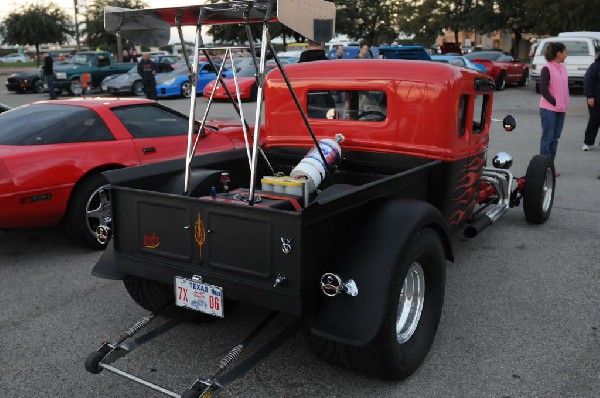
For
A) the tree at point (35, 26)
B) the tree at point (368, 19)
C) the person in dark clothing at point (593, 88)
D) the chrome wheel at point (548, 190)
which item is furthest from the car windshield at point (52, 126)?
the tree at point (368, 19)

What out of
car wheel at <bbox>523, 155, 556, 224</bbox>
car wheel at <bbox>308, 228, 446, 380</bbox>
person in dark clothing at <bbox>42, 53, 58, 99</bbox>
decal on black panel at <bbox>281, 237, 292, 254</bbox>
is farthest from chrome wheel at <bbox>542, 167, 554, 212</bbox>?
person in dark clothing at <bbox>42, 53, 58, 99</bbox>

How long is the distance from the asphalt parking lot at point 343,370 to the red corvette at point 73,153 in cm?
41

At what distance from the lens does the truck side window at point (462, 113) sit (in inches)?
169

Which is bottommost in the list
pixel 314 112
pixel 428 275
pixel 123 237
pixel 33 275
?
pixel 33 275

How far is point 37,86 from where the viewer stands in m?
21.3

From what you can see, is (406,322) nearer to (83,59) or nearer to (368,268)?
(368,268)

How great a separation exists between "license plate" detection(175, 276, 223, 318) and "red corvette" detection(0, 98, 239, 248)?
7.69 ft

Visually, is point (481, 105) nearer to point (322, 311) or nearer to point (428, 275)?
point (428, 275)

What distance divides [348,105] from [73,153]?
2.43 metres

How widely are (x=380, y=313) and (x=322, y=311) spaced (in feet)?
0.91

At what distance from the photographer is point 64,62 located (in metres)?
21.6

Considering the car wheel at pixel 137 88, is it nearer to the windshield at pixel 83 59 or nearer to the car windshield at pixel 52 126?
the windshield at pixel 83 59

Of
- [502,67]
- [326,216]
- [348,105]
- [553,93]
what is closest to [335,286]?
[326,216]

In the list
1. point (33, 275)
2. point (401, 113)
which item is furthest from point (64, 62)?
point (401, 113)
